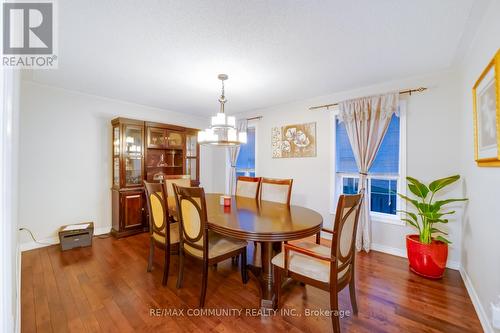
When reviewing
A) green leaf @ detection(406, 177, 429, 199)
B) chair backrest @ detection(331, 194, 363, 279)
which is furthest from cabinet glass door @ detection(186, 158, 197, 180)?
green leaf @ detection(406, 177, 429, 199)

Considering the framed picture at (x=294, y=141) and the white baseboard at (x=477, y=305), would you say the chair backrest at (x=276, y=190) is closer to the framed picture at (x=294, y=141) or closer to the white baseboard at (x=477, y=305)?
the framed picture at (x=294, y=141)

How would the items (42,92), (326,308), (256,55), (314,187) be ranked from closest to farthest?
(326,308) < (256,55) < (42,92) < (314,187)

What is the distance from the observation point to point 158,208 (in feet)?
7.48

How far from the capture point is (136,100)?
373cm

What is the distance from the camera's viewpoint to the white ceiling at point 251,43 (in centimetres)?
156

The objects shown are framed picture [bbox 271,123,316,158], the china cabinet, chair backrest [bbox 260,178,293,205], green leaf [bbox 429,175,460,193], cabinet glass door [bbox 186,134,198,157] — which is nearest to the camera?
green leaf [bbox 429,175,460,193]

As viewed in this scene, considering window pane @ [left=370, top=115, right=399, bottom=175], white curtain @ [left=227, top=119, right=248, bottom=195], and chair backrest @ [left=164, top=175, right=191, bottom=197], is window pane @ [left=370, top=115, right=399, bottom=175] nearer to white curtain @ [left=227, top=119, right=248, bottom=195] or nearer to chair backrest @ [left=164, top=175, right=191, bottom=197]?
white curtain @ [left=227, top=119, right=248, bottom=195]

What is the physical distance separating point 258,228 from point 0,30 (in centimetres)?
160

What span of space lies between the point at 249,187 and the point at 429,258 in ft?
7.30

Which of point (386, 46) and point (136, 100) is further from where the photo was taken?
point (136, 100)

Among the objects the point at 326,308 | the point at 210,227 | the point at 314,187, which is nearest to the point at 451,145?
the point at 314,187

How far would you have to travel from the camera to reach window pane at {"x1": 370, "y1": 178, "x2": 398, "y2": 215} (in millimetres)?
2988

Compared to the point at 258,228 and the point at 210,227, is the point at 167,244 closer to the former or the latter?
the point at 210,227

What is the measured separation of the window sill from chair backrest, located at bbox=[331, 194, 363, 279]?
5.44 ft
